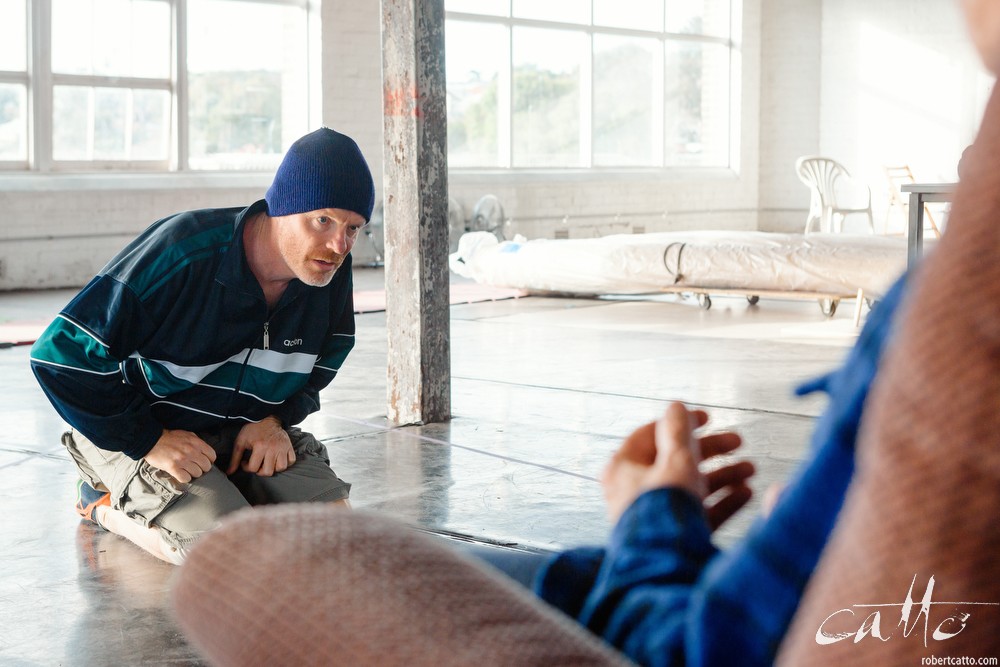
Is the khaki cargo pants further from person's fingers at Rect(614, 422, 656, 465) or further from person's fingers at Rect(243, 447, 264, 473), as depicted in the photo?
person's fingers at Rect(614, 422, 656, 465)

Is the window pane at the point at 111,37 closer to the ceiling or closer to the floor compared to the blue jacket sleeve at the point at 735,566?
closer to the ceiling

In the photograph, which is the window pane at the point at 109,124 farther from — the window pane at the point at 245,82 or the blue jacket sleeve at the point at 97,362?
the blue jacket sleeve at the point at 97,362

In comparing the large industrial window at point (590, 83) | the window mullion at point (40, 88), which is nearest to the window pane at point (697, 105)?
the large industrial window at point (590, 83)

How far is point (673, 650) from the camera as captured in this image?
0.71 meters

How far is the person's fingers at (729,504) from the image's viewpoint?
0.98 meters

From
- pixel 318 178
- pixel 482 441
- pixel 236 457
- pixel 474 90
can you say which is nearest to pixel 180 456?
pixel 236 457

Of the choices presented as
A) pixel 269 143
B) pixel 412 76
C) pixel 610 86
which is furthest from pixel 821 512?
pixel 610 86

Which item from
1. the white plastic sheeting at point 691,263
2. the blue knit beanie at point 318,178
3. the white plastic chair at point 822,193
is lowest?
the white plastic sheeting at point 691,263

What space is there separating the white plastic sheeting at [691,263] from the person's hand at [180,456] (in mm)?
5053

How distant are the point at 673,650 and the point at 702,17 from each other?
14.4 m

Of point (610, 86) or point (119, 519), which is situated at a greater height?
point (610, 86)

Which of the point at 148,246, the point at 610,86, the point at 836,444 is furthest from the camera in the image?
the point at 610,86

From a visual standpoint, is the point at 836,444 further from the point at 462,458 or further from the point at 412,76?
the point at 412,76

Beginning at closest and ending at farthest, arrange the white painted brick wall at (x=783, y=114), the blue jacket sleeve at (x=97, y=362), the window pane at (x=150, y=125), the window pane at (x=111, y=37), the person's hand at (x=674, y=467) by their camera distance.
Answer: the person's hand at (x=674, y=467) → the blue jacket sleeve at (x=97, y=362) → the window pane at (x=111, y=37) → the window pane at (x=150, y=125) → the white painted brick wall at (x=783, y=114)
